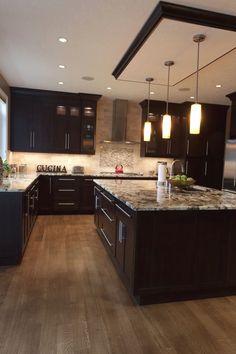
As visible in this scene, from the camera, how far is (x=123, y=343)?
193 centimetres

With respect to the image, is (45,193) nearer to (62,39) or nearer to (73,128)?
(73,128)

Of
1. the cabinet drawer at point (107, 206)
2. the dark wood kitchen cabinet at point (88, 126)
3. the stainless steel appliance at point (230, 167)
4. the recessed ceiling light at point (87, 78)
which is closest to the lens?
the cabinet drawer at point (107, 206)

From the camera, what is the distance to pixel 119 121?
6473 mm

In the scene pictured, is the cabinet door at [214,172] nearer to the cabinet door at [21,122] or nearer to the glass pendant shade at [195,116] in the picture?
the glass pendant shade at [195,116]

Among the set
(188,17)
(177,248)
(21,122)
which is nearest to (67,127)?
(21,122)

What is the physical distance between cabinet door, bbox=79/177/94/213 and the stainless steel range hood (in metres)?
1.22

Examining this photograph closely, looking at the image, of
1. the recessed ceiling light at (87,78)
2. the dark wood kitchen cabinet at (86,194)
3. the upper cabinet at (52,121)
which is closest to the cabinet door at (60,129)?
the upper cabinet at (52,121)

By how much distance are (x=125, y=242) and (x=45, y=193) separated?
11.4 ft

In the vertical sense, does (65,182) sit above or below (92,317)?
above

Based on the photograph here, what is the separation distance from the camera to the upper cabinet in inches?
229

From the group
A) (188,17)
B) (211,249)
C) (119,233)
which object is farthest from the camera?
(119,233)

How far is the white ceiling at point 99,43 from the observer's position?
2449mm

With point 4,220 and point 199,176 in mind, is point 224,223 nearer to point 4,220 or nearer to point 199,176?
point 4,220

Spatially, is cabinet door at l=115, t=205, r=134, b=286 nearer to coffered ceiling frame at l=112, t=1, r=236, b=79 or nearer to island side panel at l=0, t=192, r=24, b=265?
island side panel at l=0, t=192, r=24, b=265
